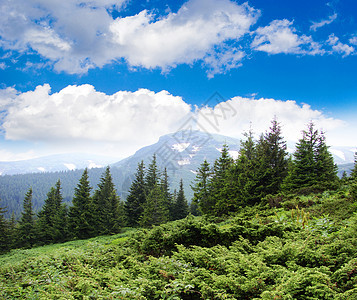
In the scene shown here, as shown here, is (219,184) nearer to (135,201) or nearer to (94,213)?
(135,201)

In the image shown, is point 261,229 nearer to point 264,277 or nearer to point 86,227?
point 264,277

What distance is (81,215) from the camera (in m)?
32.4

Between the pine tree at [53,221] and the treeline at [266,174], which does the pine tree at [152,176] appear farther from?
the pine tree at [53,221]

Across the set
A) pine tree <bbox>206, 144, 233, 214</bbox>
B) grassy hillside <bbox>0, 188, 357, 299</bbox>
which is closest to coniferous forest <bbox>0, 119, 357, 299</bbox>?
grassy hillside <bbox>0, 188, 357, 299</bbox>

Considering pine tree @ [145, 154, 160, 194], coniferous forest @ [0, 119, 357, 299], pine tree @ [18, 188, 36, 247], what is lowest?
pine tree @ [18, 188, 36, 247]

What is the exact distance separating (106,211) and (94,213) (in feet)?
7.16

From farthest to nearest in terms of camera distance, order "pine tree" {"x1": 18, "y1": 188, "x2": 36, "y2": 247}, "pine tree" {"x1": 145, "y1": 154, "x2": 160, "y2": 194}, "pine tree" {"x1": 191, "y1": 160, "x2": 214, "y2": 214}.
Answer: "pine tree" {"x1": 145, "y1": 154, "x2": 160, "y2": 194}, "pine tree" {"x1": 18, "y1": 188, "x2": 36, "y2": 247}, "pine tree" {"x1": 191, "y1": 160, "x2": 214, "y2": 214}

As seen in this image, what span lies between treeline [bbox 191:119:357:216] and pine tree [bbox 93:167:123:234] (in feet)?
48.6

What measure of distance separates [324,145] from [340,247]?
21.6m

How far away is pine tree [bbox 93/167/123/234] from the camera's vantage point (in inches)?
1293

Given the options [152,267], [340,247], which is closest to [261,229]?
[340,247]

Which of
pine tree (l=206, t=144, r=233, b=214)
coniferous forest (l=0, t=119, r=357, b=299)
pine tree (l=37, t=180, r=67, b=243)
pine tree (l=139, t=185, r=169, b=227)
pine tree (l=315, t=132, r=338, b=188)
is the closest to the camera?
coniferous forest (l=0, t=119, r=357, b=299)

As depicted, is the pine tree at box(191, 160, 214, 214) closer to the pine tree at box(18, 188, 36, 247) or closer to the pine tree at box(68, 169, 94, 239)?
the pine tree at box(68, 169, 94, 239)

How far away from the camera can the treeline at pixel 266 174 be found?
19547 millimetres
